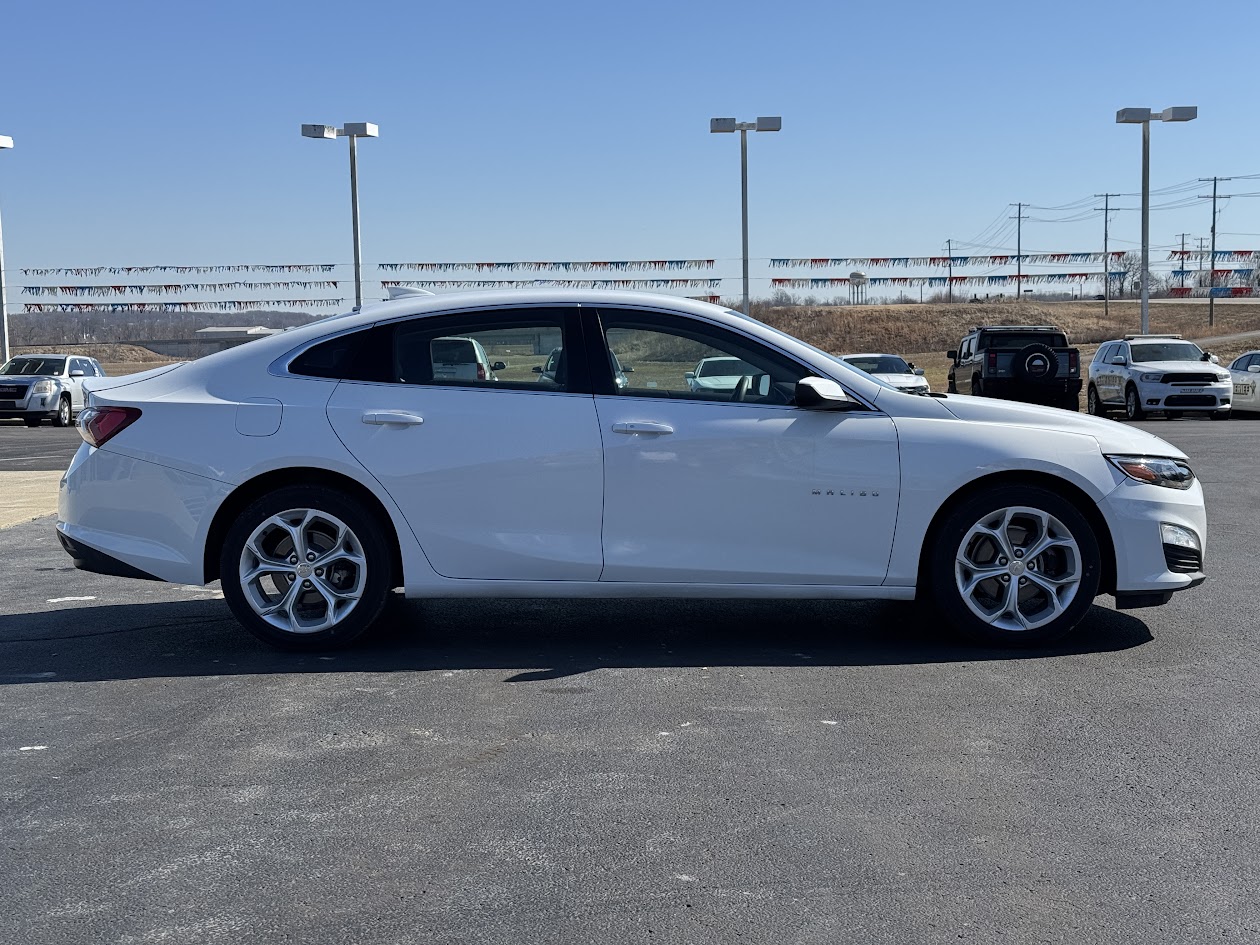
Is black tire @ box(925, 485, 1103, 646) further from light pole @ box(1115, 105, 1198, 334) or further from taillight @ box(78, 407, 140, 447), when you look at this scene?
light pole @ box(1115, 105, 1198, 334)

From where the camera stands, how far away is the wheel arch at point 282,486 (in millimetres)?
6145

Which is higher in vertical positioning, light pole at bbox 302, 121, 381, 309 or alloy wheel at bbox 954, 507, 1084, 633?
light pole at bbox 302, 121, 381, 309

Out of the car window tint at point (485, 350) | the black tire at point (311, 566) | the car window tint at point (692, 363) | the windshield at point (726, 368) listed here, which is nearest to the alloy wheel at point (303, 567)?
the black tire at point (311, 566)

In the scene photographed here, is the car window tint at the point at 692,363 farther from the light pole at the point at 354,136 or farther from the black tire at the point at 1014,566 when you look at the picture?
the light pole at the point at 354,136

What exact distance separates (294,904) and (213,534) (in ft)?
10.2

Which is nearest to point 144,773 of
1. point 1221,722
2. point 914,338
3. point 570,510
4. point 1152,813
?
point 570,510

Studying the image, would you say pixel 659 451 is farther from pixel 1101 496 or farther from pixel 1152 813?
pixel 1152 813

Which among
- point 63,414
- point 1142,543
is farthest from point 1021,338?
point 1142,543

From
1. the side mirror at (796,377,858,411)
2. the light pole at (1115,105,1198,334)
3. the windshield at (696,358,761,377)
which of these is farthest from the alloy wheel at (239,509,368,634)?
the light pole at (1115,105,1198,334)

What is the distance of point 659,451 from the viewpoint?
6000 millimetres

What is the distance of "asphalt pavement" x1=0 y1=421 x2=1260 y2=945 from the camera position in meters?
3.32

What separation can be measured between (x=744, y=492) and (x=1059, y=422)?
5.06 ft

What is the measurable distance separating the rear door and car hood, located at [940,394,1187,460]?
1715mm

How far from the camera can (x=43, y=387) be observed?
29.7 metres
